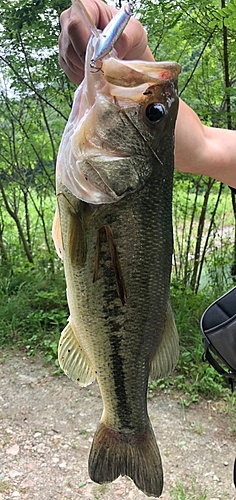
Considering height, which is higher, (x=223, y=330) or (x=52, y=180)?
(x=52, y=180)

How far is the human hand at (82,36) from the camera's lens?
1257 mm

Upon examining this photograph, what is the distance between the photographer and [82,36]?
1.27 m

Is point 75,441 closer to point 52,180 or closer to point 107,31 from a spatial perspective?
point 107,31

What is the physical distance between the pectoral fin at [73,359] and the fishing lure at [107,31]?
89 centimetres

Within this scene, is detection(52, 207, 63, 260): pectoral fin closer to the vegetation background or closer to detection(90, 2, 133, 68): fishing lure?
detection(90, 2, 133, 68): fishing lure

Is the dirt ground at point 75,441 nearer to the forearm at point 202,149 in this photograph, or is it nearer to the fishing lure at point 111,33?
the forearm at point 202,149

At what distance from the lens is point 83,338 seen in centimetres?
161

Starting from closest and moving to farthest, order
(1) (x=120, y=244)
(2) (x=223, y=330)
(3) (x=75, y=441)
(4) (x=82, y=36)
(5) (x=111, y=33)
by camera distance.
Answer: (5) (x=111, y=33)
(4) (x=82, y=36)
(1) (x=120, y=244)
(2) (x=223, y=330)
(3) (x=75, y=441)

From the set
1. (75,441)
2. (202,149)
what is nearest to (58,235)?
(202,149)

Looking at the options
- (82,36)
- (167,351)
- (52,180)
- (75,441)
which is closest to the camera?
(82,36)

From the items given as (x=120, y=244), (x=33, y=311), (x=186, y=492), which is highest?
(x=120, y=244)

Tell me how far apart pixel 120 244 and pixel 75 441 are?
9.32ft

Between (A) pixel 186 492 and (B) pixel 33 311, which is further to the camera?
(B) pixel 33 311

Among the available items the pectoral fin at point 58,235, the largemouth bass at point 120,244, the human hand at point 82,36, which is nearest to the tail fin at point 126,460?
the largemouth bass at point 120,244
